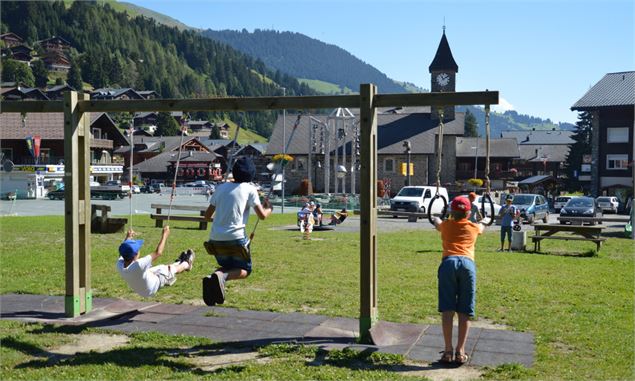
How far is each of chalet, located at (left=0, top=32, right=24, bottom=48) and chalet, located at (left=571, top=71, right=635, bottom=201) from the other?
168 metres

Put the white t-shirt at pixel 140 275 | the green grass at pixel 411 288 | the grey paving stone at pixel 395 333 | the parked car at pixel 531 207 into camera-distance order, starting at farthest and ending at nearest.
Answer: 1. the parked car at pixel 531 207
2. the white t-shirt at pixel 140 275
3. the grey paving stone at pixel 395 333
4. the green grass at pixel 411 288

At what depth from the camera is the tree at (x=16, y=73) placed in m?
162

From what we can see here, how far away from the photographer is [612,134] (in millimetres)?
73938

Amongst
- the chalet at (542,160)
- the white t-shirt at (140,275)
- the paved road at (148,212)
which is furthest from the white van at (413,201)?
the chalet at (542,160)

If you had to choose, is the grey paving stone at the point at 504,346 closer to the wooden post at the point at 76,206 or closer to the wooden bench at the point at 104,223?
the wooden post at the point at 76,206

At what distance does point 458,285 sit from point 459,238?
0.53 m

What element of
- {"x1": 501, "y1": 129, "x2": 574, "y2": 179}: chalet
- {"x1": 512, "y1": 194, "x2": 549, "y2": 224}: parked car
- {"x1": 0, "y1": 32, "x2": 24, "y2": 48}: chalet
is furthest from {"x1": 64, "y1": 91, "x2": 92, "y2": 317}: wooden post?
{"x1": 0, "y1": 32, "x2": 24, "y2": 48}: chalet

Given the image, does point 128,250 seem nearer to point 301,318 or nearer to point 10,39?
point 301,318

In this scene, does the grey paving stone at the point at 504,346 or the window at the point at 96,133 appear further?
the window at the point at 96,133

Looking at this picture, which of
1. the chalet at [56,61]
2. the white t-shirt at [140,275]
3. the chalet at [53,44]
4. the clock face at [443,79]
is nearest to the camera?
the white t-shirt at [140,275]

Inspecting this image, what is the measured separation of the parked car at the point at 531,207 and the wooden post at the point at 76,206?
29380mm

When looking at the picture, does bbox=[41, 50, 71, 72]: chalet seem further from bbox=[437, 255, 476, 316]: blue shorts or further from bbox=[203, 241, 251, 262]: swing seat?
bbox=[437, 255, 476, 316]: blue shorts

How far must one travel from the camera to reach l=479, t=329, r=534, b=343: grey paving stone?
8.22 m

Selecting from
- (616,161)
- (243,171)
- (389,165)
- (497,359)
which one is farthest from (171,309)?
(616,161)
